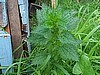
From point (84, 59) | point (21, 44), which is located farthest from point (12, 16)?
point (84, 59)

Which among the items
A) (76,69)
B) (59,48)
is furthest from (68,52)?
(76,69)

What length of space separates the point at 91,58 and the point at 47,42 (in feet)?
1.27

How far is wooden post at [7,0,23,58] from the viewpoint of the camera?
2.29 m

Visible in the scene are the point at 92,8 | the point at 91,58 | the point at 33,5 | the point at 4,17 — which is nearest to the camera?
the point at 91,58

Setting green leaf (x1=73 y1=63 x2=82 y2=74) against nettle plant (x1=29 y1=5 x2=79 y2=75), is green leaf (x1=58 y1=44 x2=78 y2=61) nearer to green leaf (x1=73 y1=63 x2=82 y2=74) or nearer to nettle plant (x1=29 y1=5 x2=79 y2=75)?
nettle plant (x1=29 y1=5 x2=79 y2=75)

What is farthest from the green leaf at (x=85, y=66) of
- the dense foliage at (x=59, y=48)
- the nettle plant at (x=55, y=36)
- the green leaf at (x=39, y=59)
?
the green leaf at (x=39, y=59)

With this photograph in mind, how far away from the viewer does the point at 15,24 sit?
2.34m

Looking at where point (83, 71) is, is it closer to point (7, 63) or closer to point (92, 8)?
point (7, 63)

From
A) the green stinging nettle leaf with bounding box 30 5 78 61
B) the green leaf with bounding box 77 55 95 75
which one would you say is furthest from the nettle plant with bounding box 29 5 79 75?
the green leaf with bounding box 77 55 95 75

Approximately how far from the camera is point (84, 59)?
6.52ft

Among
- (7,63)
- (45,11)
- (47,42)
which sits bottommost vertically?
(7,63)

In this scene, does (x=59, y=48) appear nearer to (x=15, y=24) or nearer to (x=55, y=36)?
(x=55, y=36)

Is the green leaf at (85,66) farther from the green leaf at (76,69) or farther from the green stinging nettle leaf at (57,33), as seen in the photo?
the green stinging nettle leaf at (57,33)

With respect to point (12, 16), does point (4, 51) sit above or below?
below
